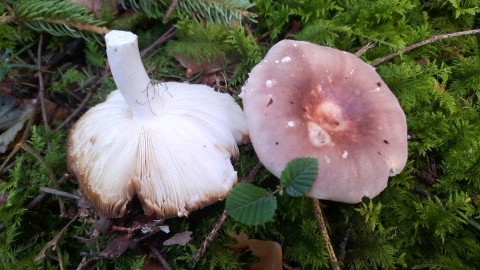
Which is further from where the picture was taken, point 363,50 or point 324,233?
point 363,50

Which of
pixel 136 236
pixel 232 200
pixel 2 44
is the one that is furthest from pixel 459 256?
pixel 2 44

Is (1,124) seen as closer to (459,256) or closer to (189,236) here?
(189,236)

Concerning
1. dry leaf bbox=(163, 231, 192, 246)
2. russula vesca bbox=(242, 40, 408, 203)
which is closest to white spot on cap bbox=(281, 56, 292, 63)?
russula vesca bbox=(242, 40, 408, 203)

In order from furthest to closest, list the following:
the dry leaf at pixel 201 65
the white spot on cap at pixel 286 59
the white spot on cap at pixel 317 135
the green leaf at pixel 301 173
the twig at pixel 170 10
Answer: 1. the dry leaf at pixel 201 65
2. the twig at pixel 170 10
3. the white spot on cap at pixel 286 59
4. the white spot on cap at pixel 317 135
5. the green leaf at pixel 301 173

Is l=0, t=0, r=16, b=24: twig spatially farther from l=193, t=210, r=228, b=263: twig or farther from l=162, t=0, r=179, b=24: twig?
l=193, t=210, r=228, b=263: twig

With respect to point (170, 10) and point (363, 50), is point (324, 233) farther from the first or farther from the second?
point (170, 10)

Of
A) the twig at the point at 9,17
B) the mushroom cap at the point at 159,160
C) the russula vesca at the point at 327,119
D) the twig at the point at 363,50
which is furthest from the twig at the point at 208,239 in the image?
the twig at the point at 9,17

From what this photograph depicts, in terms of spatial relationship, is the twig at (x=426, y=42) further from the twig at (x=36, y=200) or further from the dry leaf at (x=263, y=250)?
the twig at (x=36, y=200)

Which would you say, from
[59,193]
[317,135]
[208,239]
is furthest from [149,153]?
[317,135]
